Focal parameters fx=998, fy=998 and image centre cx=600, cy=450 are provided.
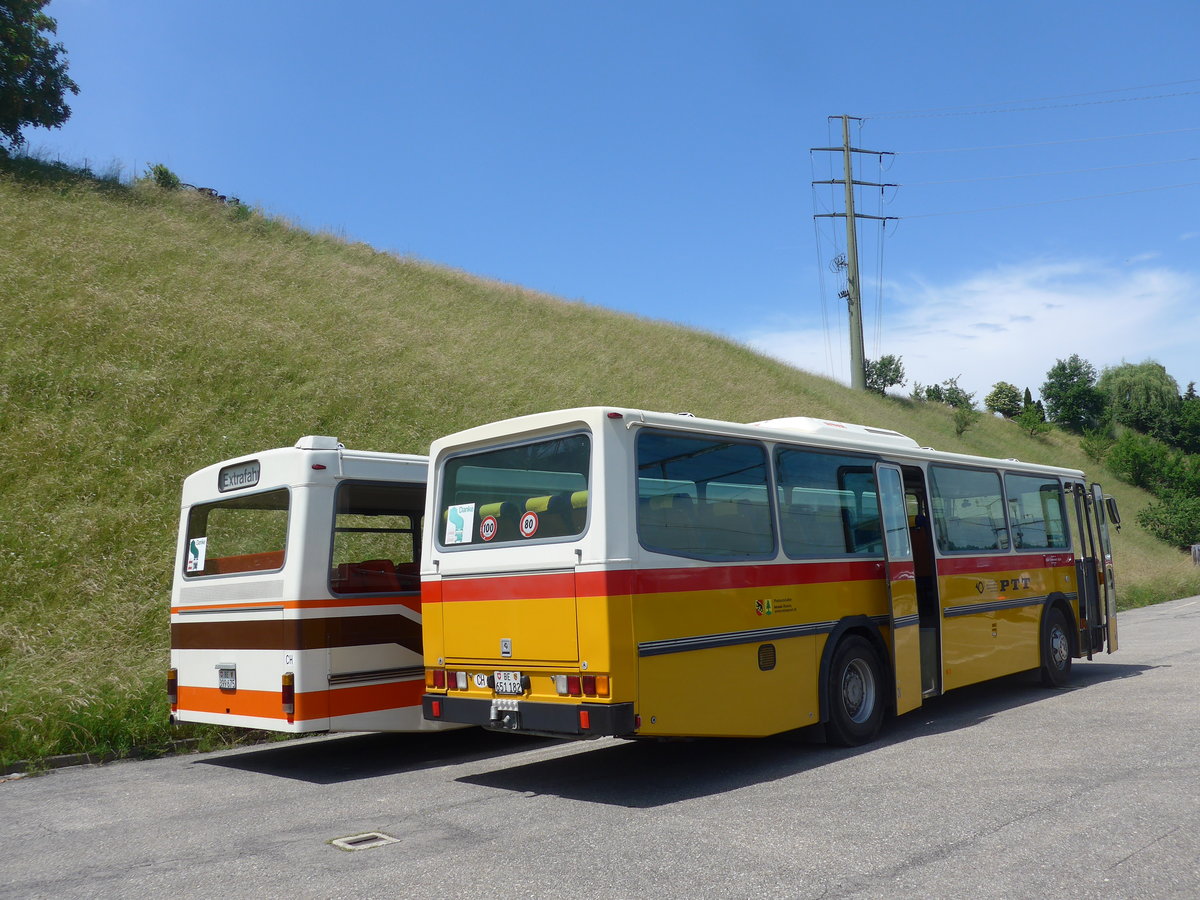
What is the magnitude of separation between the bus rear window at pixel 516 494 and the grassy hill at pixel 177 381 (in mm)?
4168

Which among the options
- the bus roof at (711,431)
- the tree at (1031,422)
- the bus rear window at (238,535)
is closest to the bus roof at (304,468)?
the bus rear window at (238,535)

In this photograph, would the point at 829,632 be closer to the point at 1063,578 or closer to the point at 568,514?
the point at 568,514

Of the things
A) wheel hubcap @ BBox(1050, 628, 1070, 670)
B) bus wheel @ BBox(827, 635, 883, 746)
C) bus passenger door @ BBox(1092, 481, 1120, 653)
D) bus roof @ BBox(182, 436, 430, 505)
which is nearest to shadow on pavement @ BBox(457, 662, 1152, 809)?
bus wheel @ BBox(827, 635, 883, 746)

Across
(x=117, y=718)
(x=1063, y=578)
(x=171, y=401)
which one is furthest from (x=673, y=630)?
(x=171, y=401)

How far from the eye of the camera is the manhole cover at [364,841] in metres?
5.84

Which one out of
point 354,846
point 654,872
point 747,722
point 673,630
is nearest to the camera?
point 654,872

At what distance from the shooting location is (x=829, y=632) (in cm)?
843

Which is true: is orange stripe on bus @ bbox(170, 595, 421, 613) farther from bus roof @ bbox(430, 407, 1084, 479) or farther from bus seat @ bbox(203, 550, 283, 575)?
bus roof @ bbox(430, 407, 1084, 479)

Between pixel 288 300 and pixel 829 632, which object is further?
pixel 288 300

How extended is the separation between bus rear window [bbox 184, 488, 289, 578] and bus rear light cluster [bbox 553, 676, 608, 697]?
2.86m

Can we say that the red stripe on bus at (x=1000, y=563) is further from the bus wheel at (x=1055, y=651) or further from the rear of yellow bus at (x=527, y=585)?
the rear of yellow bus at (x=527, y=585)

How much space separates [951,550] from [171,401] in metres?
14.4

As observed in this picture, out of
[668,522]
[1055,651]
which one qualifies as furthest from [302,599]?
[1055,651]

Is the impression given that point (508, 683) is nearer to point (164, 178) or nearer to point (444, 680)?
point (444, 680)
